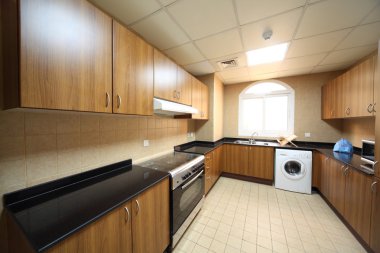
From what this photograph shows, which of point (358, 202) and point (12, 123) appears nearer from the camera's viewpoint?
point (12, 123)

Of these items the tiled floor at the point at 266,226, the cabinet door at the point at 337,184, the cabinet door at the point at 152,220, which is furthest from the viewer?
the cabinet door at the point at 337,184

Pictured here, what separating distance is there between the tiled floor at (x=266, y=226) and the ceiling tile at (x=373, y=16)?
7.93 feet

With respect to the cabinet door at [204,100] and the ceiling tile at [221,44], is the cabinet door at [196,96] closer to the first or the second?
the cabinet door at [204,100]

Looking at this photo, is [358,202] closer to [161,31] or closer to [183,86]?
[183,86]

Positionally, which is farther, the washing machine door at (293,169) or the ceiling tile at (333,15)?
the washing machine door at (293,169)

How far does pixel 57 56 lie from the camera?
0.81 meters

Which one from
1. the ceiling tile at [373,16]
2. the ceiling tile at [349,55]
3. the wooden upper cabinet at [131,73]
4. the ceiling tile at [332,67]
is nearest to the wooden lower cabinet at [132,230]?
the wooden upper cabinet at [131,73]

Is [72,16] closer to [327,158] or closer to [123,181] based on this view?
[123,181]

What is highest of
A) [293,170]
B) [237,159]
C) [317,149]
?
[317,149]

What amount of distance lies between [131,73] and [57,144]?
2.75 feet

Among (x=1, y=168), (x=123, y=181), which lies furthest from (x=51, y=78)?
(x=123, y=181)

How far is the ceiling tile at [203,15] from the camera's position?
4.18 feet

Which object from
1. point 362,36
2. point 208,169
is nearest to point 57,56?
point 208,169

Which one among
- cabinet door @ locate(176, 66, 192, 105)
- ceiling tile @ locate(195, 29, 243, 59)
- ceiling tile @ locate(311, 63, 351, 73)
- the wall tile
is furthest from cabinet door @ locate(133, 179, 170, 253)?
ceiling tile @ locate(311, 63, 351, 73)
